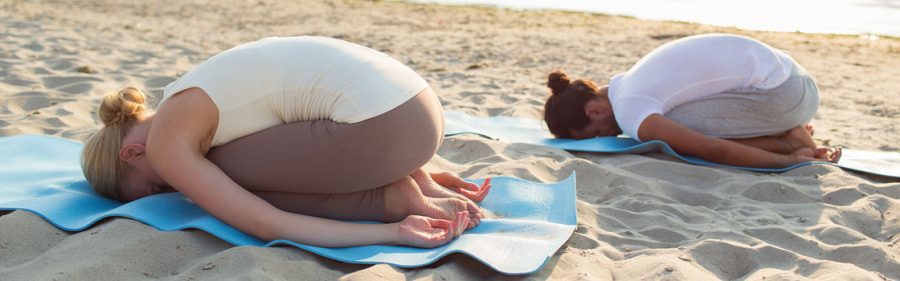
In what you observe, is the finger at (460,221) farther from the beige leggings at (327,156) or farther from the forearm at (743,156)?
the forearm at (743,156)

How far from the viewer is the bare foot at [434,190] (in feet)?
10.5

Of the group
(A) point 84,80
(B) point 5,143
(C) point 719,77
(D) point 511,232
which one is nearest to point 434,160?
(D) point 511,232

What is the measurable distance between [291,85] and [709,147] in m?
2.30

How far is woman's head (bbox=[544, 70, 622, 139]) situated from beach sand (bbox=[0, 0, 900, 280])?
272 mm

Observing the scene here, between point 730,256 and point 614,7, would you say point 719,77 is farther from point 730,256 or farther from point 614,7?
point 614,7

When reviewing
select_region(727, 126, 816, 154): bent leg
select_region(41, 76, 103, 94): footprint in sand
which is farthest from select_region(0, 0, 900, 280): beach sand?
select_region(727, 126, 816, 154): bent leg

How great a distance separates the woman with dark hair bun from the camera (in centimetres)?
435

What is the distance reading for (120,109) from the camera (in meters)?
2.96

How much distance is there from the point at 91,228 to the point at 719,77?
9.69ft

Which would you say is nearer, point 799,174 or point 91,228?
point 91,228

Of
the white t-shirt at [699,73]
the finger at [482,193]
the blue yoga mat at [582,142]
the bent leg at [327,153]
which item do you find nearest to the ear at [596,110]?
the blue yoga mat at [582,142]

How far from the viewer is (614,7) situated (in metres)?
12.8

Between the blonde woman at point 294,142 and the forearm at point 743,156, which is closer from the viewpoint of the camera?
the blonde woman at point 294,142

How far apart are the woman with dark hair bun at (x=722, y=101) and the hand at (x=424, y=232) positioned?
1.80 m
